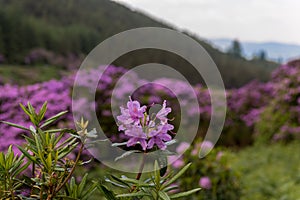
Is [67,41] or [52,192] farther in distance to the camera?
[67,41]

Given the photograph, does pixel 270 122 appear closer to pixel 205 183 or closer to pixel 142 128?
pixel 205 183

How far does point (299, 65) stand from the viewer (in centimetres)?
788

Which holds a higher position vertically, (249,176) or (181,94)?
(181,94)

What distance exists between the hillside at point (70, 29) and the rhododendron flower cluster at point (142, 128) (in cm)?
2305

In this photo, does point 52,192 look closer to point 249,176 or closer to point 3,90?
point 3,90

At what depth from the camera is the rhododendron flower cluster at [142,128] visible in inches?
31.5

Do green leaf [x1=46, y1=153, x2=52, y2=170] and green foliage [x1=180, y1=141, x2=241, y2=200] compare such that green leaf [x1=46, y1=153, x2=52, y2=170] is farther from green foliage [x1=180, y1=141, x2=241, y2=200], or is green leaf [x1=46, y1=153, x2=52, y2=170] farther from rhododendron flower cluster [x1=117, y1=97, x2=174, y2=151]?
green foliage [x1=180, y1=141, x2=241, y2=200]

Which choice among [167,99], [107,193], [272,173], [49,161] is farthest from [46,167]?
[272,173]

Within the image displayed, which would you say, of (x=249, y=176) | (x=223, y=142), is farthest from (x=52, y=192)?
(x=223, y=142)

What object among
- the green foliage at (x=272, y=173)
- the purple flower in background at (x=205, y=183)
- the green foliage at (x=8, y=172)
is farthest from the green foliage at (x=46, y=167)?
the green foliage at (x=272, y=173)

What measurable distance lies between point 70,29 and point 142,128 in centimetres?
3304

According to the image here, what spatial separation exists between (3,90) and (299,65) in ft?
20.2

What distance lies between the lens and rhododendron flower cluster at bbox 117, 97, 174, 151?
80 cm

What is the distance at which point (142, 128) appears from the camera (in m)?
0.81
